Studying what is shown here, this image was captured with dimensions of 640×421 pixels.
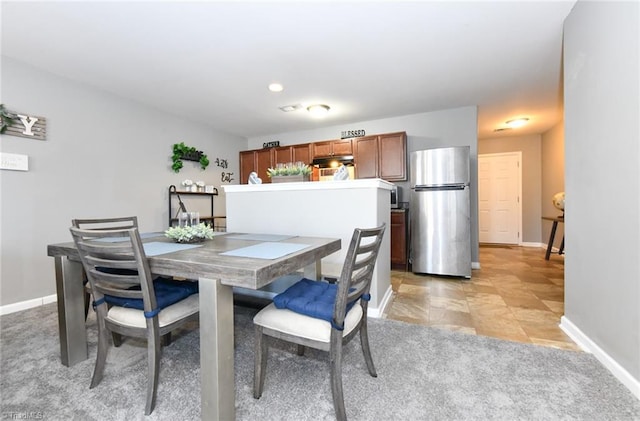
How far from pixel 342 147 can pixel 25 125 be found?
3808 mm

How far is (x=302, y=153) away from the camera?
15.9 feet

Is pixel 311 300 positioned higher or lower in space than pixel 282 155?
lower

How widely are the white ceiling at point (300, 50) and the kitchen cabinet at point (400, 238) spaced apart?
5.27 ft

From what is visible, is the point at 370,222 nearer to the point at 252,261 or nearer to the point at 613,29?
the point at 252,261

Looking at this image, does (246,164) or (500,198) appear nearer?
(246,164)

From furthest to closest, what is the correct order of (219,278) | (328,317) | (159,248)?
1. (159,248)
2. (328,317)
3. (219,278)

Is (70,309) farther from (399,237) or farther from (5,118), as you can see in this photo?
(399,237)

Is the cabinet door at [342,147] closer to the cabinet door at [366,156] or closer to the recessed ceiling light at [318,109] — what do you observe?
the cabinet door at [366,156]

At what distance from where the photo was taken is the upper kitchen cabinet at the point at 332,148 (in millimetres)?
4543

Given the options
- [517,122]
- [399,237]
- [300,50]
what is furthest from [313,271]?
[517,122]

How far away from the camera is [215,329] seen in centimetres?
106

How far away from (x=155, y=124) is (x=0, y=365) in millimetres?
3132

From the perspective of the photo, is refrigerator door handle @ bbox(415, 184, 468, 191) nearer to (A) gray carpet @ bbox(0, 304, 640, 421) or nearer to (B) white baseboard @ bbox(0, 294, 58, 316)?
(A) gray carpet @ bbox(0, 304, 640, 421)

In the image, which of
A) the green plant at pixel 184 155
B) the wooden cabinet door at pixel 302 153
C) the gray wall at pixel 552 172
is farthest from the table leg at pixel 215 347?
the gray wall at pixel 552 172
